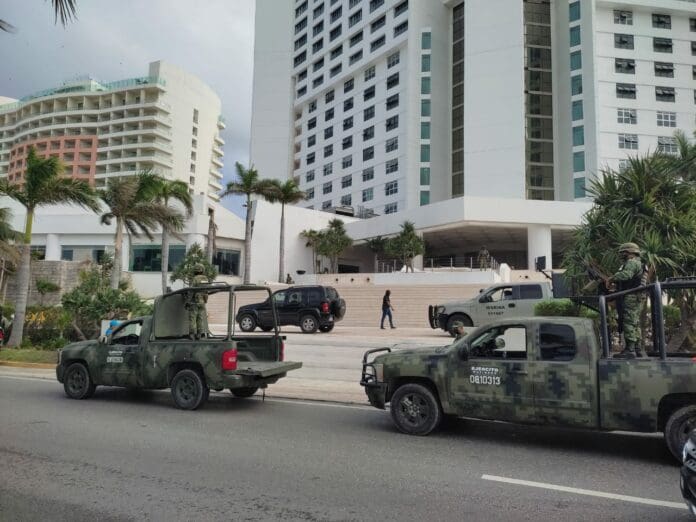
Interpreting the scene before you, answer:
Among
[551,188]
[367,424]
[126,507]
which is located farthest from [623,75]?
[126,507]

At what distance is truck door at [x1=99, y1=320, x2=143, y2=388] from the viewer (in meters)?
8.64

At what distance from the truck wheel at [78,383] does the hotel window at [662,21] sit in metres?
65.5

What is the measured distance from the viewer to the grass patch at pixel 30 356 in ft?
47.9

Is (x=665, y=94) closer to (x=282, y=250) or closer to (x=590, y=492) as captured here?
(x=282, y=250)

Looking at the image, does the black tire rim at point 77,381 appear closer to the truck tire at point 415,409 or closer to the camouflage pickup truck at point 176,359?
the camouflage pickup truck at point 176,359

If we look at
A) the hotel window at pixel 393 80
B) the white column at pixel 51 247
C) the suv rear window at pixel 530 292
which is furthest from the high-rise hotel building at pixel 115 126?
the suv rear window at pixel 530 292

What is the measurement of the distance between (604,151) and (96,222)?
49967 mm

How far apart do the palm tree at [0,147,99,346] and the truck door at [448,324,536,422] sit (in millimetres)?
15978

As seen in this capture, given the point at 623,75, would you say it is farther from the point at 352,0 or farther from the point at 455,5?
the point at 352,0

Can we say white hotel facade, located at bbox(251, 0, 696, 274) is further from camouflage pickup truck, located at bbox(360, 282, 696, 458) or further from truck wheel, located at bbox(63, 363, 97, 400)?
camouflage pickup truck, located at bbox(360, 282, 696, 458)

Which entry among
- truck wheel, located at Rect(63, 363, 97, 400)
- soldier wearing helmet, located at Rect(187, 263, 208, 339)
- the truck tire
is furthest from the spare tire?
the truck tire

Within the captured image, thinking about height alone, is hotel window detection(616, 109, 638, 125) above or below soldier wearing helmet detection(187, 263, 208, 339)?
above

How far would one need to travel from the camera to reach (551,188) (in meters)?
58.2

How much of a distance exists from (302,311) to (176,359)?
34.5 feet
